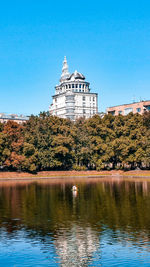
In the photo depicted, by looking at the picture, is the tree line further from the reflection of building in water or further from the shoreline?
the reflection of building in water

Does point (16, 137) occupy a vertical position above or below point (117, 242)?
above

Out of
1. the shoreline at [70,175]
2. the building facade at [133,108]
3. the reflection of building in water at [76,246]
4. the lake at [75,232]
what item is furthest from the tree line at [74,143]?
the reflection of building in water at [76,246]

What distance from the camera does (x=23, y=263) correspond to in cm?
2464

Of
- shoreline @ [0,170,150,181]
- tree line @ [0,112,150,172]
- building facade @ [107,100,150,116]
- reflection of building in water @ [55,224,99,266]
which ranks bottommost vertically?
reflection of building in water @ [55,224,99,266]

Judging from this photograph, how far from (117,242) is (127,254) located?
3.11m

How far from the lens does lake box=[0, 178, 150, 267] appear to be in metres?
25.6

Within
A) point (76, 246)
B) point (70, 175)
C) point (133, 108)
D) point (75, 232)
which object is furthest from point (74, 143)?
point (76, 246)

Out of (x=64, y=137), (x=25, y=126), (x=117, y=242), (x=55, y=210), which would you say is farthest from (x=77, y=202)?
(x=25, y=126)

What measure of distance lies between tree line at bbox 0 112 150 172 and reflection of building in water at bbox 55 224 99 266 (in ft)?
262

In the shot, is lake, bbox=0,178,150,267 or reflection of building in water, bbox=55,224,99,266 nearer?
reflection of building in water, bbox=55,224,99,266

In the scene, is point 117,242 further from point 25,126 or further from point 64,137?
point 25,126

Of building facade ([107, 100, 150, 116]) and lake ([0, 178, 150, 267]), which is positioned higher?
building facade ([107, 100, 150, 116])

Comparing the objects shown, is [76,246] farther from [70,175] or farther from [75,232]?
[70,175]

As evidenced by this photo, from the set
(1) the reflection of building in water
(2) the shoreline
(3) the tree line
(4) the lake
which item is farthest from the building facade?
(1) the reflection of building in water
